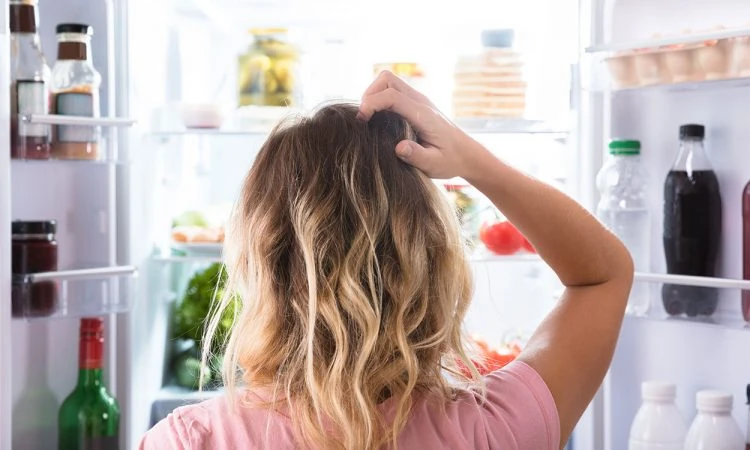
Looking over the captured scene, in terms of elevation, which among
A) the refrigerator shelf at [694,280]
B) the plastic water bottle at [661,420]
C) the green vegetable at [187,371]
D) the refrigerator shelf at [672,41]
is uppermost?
the refrigerator shelf at [672,41]

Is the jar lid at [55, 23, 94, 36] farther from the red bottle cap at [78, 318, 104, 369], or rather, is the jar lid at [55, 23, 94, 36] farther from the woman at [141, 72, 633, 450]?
the woman at [141, 72, 633, 450]

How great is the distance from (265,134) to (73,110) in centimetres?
54

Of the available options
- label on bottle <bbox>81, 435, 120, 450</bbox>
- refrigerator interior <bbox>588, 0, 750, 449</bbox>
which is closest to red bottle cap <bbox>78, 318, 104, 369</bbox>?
label on bottle <bbox>81, 435, 120, 450</bbox>

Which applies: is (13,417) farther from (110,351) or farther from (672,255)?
(672,255)

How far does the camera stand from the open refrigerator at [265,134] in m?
1.81

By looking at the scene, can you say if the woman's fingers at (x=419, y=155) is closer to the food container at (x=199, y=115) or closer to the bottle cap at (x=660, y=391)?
the bottle cap at (x=660, y=391)

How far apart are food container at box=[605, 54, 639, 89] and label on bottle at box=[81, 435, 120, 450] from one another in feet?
4.09

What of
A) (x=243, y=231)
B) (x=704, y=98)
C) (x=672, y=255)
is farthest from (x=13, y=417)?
(x=704, y=98)

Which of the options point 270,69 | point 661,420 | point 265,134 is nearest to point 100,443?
point 265,134

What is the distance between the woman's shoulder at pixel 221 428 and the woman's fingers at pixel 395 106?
305 millimetres

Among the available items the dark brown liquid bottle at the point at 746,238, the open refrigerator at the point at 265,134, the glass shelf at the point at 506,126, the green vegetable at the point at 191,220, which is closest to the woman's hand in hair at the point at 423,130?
the open refrigerator at the point at 265,134

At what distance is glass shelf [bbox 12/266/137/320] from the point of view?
1.81m

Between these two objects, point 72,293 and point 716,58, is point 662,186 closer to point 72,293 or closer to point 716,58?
point 716,58

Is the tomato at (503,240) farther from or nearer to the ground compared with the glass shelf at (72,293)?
→ farther from the ground
